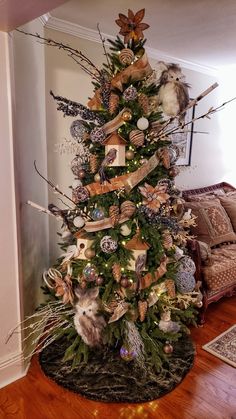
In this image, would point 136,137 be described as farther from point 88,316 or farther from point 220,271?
point 220,271

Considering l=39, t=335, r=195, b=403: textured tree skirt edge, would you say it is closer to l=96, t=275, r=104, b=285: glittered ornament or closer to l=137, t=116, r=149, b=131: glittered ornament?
l=96, t=275, r=104, b=285: glittered ornament

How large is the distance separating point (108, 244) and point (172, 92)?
893 millimetres

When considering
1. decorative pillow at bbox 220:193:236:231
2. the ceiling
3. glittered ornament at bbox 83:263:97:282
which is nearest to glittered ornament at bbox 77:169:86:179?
glittered ornament at bbox 83:263:97:282

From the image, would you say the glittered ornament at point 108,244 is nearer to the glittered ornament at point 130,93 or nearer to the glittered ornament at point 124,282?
the glittered ornament at point 124,282

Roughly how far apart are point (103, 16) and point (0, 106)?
1.21 meters

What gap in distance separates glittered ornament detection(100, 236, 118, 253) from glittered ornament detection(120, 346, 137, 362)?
66cm

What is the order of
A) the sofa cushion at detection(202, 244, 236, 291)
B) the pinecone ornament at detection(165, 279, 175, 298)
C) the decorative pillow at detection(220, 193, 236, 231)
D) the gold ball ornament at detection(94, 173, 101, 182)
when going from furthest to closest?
the decorative pillow at detection(220, 193, 236, 231) < the sofa cushion at detection(202, 244, 236, 291) < the pinecone ornament at detection(165, 279, 175, 298) < the gold ball ornament at detection(94, 173, 101, 182)

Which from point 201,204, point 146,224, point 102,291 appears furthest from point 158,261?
point 201,204

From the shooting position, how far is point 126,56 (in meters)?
1.63

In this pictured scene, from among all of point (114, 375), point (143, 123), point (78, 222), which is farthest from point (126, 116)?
point (114, 375)

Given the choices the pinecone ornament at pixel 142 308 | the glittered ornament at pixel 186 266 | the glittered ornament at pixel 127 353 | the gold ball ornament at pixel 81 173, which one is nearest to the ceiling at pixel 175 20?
the gold ball ornament at pixel 81 173

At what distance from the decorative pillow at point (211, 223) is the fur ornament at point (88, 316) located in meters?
1.51

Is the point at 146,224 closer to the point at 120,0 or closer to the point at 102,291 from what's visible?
the point at 102,291

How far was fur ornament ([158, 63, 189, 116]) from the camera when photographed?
1636 millimetres
